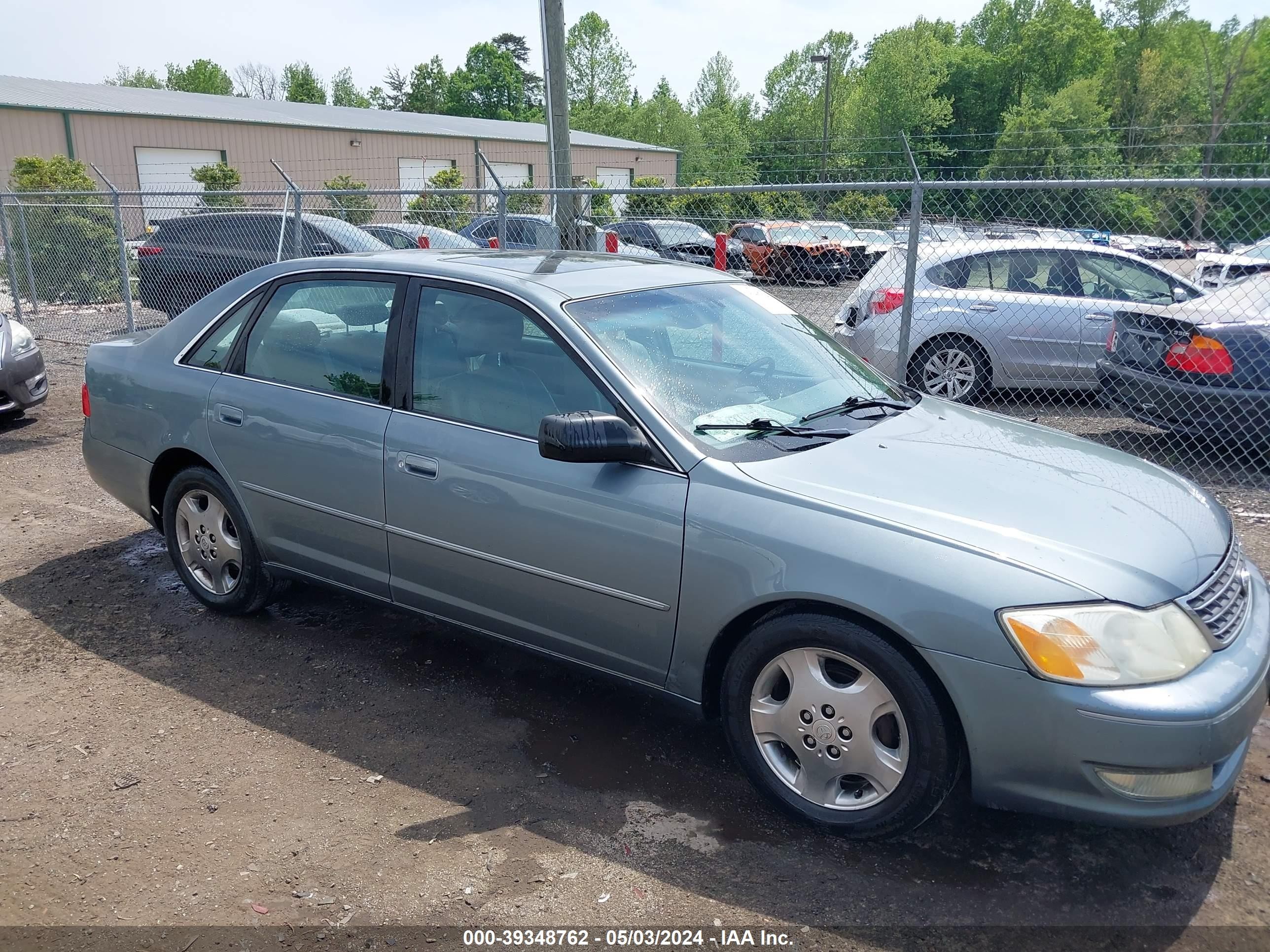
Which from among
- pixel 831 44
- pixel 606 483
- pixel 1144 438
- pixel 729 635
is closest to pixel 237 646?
pixel 606 483

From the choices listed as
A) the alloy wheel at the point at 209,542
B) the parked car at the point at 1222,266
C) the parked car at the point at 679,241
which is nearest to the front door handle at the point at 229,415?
the alloy wheel at the point at 209,542

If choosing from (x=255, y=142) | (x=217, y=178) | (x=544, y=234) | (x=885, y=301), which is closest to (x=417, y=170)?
(x=255, y=142)

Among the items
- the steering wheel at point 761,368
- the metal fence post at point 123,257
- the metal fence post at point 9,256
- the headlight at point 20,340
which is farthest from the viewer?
the metal fence post at point 9,256

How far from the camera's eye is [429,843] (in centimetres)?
302

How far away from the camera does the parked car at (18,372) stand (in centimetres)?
828

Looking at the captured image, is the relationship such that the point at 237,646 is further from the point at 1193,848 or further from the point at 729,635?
the point at 1193,848

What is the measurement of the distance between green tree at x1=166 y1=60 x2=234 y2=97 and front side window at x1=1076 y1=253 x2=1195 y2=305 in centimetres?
9435

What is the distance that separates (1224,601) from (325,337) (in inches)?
134

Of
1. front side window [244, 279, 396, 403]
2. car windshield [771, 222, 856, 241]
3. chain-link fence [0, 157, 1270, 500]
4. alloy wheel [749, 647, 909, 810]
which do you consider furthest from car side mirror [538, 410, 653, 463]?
car windshield [771, 222, 856, 241]

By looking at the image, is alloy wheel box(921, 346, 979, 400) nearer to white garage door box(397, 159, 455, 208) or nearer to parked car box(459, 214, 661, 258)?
parked car box(459, 214, 661, 258)

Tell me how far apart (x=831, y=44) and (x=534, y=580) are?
3190 inches

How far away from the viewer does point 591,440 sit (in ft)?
10.2

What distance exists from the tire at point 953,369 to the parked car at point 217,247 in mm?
6861

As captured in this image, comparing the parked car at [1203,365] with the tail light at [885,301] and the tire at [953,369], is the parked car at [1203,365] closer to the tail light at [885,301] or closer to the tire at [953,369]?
the tire at [953,369]
